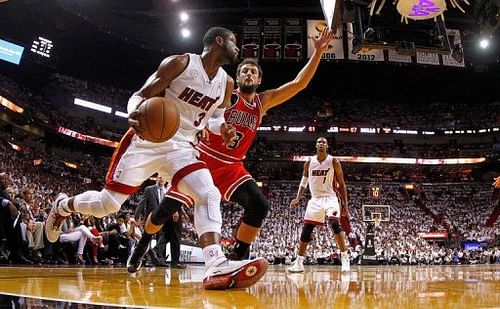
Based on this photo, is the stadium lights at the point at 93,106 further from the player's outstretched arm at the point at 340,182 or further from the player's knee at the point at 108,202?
the player's knee at the point at 108,202

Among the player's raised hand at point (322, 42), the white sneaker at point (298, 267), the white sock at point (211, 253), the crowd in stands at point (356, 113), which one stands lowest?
the white sneaker at point (298, 267)

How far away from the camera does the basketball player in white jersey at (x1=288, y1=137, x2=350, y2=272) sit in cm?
704

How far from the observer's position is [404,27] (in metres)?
8.15

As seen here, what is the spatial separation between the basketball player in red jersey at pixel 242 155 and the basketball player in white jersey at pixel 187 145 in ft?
1.88

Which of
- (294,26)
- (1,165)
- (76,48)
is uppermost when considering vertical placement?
(76,48)

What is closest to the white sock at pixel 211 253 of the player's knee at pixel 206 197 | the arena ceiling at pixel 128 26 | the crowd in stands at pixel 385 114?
the player's knee at pixel 206 197

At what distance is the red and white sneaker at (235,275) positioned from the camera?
278cm

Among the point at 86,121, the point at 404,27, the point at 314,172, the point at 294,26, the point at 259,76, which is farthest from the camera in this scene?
the point at 86,121

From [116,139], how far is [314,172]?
2688 cm

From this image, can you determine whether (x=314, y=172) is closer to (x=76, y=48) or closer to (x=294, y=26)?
(x=294, y=26)

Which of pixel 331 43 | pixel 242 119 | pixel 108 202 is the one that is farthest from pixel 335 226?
pixel 331 43

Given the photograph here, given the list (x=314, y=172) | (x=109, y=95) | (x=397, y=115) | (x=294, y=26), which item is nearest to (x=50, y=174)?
(x=109, y=95)

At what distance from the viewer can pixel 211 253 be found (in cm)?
294

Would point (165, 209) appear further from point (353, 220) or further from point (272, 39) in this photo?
point (353, 220)
